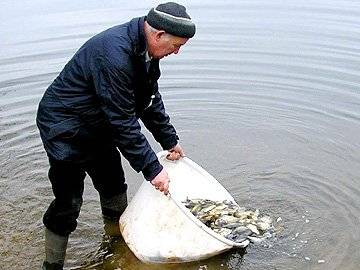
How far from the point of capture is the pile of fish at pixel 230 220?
16.1ft

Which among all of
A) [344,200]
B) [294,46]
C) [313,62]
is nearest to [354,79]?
[313,62]

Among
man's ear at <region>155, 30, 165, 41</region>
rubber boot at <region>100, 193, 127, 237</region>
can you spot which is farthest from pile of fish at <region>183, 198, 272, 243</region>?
man's ear at <region>155, 30, 165, 41</region>

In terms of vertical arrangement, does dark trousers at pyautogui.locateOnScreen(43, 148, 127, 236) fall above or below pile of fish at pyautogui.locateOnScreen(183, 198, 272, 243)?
above

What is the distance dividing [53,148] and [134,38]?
1.02 metres

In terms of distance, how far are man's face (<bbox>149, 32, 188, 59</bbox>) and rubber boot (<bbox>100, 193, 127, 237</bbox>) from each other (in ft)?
5.96

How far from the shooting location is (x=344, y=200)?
19.3 ft

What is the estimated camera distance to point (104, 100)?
3.88 meters

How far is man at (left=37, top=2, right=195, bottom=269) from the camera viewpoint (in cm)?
383

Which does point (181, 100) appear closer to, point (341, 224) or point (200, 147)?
point (200, 147)

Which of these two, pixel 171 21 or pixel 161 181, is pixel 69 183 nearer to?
pixel 161 181

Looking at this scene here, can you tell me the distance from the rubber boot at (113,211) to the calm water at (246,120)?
0.13 metres

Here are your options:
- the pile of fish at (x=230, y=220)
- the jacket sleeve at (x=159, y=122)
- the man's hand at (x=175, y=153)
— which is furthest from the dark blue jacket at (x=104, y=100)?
the pile of fish at (x=230, y=220)

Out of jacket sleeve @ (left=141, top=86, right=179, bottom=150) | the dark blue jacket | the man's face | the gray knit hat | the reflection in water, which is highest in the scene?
the gray knit hat

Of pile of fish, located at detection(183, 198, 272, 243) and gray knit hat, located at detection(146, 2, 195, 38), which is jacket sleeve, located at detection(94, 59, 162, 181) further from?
pile of fish, located at detection(183, 198, 272, 243)
